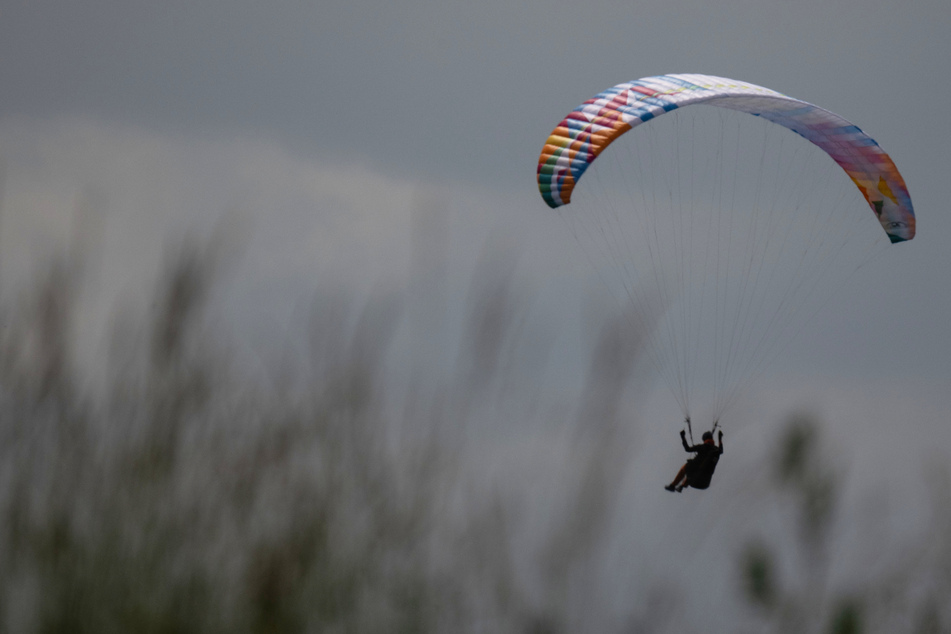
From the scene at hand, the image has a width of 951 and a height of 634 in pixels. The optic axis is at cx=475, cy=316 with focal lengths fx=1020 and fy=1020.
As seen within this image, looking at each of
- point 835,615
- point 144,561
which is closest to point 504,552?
point 144,561

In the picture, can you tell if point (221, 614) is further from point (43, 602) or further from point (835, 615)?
point (835, 615)

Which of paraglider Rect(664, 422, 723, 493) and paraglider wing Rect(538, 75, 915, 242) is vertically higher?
paraglider wing Rect(538, 75, 915, 242)

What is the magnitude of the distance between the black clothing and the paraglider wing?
4.42m

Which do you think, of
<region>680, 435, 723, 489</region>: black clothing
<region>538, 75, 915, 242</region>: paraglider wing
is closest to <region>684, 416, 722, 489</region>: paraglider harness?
<region>680, 435, 723, 489</region>: black clothing

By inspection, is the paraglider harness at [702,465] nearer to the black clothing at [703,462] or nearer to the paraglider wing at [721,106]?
the black clothing at [703,462]

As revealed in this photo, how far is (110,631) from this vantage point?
273 cm

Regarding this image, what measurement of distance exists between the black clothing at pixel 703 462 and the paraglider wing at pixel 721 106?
14.5 feet

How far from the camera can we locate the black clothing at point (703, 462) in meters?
15.7

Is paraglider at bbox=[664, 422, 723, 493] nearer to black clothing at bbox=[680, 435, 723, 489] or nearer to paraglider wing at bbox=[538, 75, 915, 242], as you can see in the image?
black clothing at bbox=[680, 435, 723, 489]

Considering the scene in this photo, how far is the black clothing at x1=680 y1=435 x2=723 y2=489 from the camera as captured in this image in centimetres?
1572

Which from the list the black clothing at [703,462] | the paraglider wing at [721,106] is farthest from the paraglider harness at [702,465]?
the paraglider wing at [721,106]

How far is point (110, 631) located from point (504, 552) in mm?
1198

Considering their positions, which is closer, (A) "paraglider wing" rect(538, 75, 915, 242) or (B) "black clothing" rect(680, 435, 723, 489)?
(B) "black clothing" rect(680, 435, 723, 489)

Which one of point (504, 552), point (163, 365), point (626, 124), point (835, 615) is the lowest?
point (835, 615)
